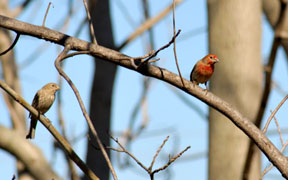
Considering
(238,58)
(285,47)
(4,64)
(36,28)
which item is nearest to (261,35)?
(238,58)

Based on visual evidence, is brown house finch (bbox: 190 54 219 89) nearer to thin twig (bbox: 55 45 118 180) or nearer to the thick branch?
the thick branch

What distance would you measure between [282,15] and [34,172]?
5.91 meters

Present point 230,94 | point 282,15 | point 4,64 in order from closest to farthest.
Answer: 1. point 282,15
2. point 230,94
3. point 4,64

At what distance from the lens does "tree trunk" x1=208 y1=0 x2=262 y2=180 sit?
16.8ft

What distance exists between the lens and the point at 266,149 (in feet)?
11.5

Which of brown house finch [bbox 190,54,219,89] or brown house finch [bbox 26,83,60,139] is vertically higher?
Answer: brown house finch [bbox 26,83,60,139]

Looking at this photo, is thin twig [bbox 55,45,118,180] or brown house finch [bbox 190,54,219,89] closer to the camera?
thin twig [bbox 55,45,118,180]

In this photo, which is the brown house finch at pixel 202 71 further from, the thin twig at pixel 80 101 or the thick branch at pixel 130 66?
the thin twig at pixel 80 101

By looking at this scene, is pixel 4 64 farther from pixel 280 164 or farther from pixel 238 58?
pixel 280 164

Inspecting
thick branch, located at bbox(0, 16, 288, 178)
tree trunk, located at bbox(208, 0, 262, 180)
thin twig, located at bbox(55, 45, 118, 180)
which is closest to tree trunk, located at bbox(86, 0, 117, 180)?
tree trunk, located at bbox(208, 0, 262, 180)

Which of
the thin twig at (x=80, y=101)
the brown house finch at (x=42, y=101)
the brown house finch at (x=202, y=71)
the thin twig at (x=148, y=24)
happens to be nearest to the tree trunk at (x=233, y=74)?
the brown house finch at (x=202, y=71)

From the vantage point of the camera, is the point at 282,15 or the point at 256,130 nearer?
the point at 282,15

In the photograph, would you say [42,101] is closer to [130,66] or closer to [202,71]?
[202,71]

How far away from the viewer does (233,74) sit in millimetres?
5359
